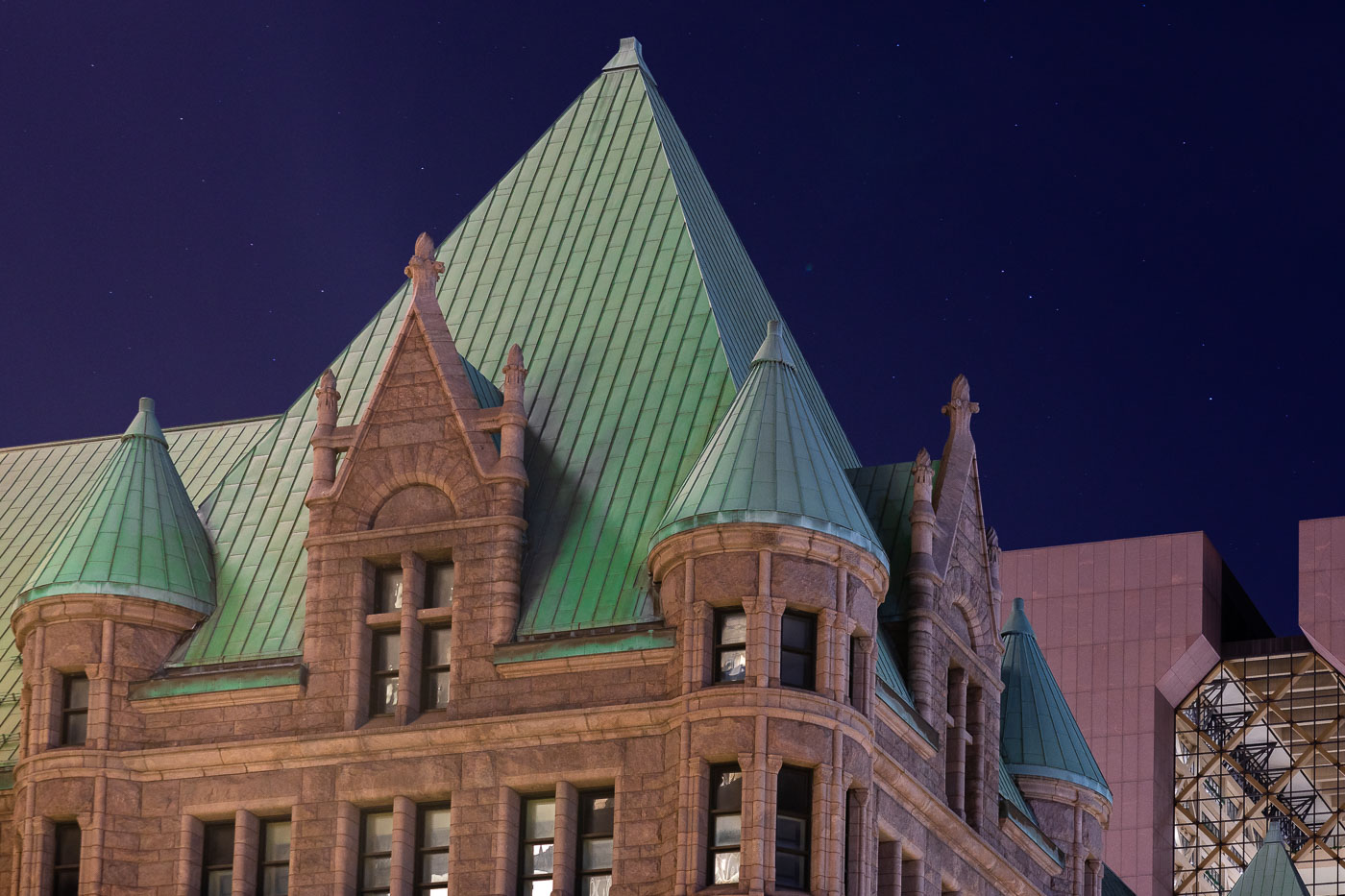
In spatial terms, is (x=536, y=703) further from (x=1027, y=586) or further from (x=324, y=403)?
(x=1027, y=586)

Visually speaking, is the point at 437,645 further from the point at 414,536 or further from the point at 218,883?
the point at 218,883

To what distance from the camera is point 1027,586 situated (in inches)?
6575

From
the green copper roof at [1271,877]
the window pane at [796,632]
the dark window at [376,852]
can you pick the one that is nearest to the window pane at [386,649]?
the dark window at [376,852]

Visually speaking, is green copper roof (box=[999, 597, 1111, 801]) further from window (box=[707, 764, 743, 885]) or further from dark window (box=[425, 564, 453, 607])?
window (box=[707, 764, 743, 885])

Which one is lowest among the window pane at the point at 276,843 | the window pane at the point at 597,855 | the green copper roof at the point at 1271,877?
the window pane at the point at 597,855

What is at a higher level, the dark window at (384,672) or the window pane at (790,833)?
the dark window at (384,672)

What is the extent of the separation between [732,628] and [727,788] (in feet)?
10.4

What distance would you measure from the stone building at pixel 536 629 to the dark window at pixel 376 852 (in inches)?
2.2

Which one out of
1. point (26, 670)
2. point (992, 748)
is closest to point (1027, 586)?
point (992, 748)

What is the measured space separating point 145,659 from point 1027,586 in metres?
115

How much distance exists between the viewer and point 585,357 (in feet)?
197

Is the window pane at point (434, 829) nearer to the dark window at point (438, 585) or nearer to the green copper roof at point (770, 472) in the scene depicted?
the dark window at point (438, 585)

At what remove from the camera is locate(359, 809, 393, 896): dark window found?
53.7 meters

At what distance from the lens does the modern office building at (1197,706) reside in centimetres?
15738
